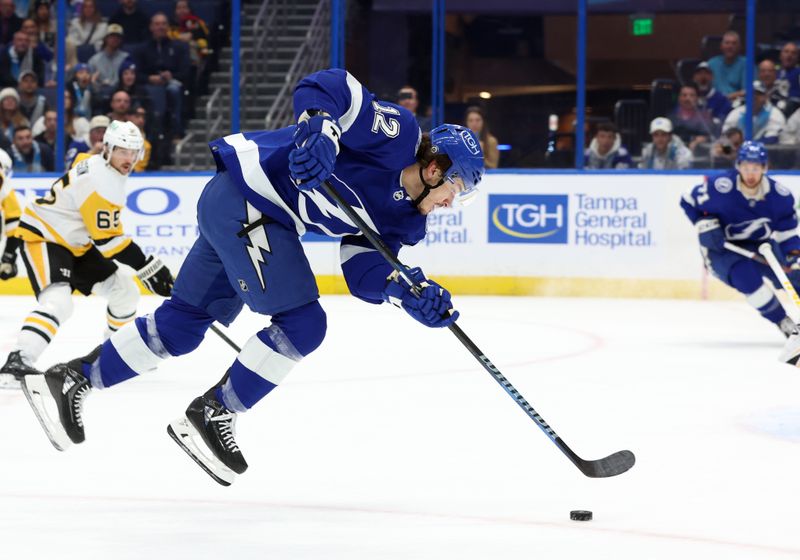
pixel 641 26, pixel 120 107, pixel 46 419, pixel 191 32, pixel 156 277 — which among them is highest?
pixel 641 26

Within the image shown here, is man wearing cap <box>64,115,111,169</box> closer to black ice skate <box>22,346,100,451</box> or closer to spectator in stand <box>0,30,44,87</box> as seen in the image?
spectator in stand <box>0,30,44,87</box>

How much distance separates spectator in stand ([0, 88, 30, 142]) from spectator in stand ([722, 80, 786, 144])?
5.04 metres

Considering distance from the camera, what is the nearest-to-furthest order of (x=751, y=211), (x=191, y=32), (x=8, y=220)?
(x=8, y=220), (x=751, y=211), (x=191, y=32)

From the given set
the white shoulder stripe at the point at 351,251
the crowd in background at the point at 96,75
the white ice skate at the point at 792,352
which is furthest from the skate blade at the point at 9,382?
the crowd in background at the point at 96,75

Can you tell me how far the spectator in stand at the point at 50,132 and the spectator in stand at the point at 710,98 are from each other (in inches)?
179

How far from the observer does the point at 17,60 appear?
32.3 feet

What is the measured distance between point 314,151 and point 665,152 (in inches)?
260

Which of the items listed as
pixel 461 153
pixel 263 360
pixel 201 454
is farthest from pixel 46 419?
pixel 461 153

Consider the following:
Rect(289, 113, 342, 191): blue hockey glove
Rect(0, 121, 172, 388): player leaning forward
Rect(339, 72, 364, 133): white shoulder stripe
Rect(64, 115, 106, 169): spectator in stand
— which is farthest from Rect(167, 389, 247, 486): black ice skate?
Rect(64, 115, 106, 169): spectator in stand

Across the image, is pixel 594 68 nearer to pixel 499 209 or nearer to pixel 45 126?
pixel 499 209

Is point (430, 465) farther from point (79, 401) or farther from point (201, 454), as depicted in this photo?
point (79, 401)

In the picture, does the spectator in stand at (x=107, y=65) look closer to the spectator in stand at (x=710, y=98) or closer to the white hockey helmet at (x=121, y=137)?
the spectator in stand at (x=710, y=98)

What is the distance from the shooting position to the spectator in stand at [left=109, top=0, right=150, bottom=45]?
986 cm

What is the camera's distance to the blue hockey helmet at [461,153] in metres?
2.85
